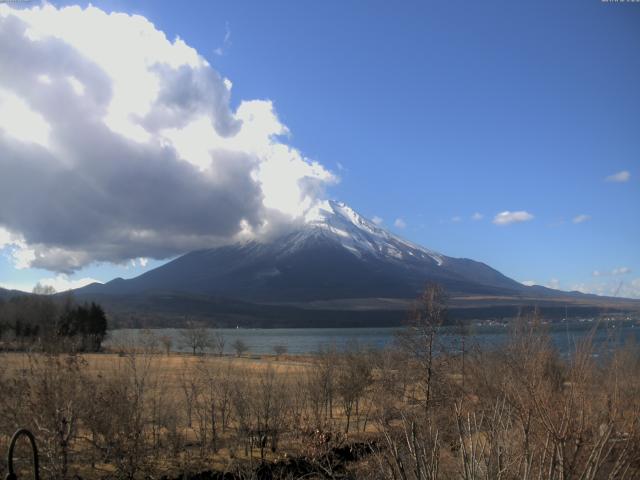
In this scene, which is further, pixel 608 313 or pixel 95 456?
pixel 95 456

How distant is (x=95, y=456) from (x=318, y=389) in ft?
40.2

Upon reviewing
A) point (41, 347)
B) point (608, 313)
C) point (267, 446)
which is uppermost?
point (608, 313)

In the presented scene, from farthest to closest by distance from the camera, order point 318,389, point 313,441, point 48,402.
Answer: point 318,389, point 313,441, point 48,402

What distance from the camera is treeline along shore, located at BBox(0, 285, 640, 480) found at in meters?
6.83

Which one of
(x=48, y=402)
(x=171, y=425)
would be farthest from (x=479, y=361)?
(x=48, y=402)

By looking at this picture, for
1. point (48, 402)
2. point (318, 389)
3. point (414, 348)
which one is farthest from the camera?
point (318, 389)

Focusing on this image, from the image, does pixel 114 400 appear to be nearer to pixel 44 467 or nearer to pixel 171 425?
pixel 44 467

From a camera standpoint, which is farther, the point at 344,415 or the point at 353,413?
the point at 353,413

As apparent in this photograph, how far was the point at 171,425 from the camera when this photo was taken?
20.8 metres

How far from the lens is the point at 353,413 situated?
30.6 m

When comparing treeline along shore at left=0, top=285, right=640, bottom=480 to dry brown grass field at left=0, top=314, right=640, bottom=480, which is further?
dry brown grass field at left=0, top=314, right=640, bottom=480

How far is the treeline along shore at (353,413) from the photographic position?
683 cm

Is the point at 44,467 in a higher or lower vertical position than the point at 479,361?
lower

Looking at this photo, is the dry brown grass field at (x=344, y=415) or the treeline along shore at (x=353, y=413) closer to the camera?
the treeline along shore at (x=353, y=413)
